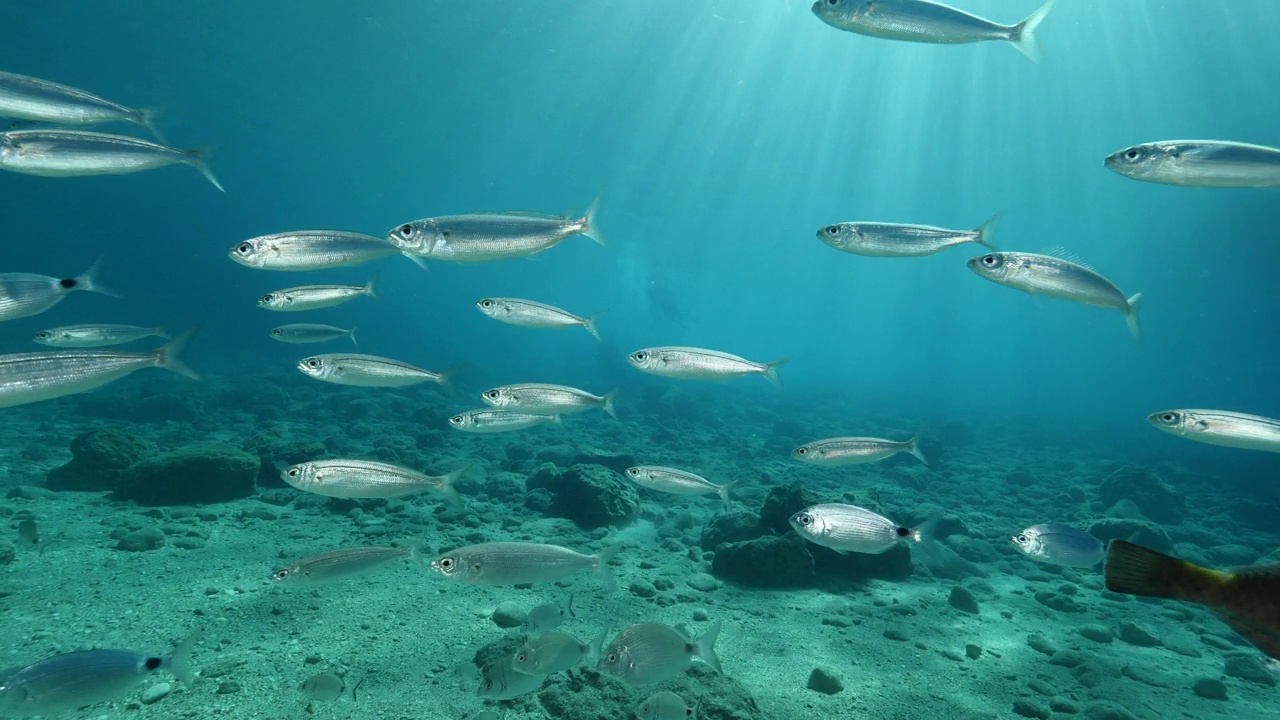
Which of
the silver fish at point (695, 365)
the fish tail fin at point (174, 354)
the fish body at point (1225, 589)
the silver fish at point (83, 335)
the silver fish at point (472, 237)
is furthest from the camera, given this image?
the silver fish at point (83, 335)

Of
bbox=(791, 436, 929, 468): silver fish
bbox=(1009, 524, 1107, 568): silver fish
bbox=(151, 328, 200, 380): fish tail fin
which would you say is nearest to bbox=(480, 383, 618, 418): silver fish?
bbox=(791, 436, 929, 468): silver fish

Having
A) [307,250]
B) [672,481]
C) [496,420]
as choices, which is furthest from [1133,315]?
[307,250]

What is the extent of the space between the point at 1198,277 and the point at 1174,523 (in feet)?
168

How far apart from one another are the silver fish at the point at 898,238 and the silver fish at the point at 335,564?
4.73 metres

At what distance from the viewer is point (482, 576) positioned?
404 centimetres

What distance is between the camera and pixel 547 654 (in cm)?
348

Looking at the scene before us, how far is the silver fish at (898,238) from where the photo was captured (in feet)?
15.8

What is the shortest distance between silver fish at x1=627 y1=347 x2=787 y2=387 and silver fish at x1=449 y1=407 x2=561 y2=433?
5.10 ft

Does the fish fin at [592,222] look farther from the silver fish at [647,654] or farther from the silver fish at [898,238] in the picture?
the silver fish at [647,654]

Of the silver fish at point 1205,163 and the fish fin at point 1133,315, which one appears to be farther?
the fish fin at point 1133,315

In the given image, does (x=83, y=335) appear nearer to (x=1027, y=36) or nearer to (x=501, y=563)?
(x=501, y=563)

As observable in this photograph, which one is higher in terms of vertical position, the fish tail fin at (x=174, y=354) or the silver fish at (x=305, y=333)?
the silver fish at (x=305, y=333)

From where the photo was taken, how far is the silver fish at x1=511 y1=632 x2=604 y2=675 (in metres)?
3.41

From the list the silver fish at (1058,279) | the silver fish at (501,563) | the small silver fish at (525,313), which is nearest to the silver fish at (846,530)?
the silver fish at (501,563)
